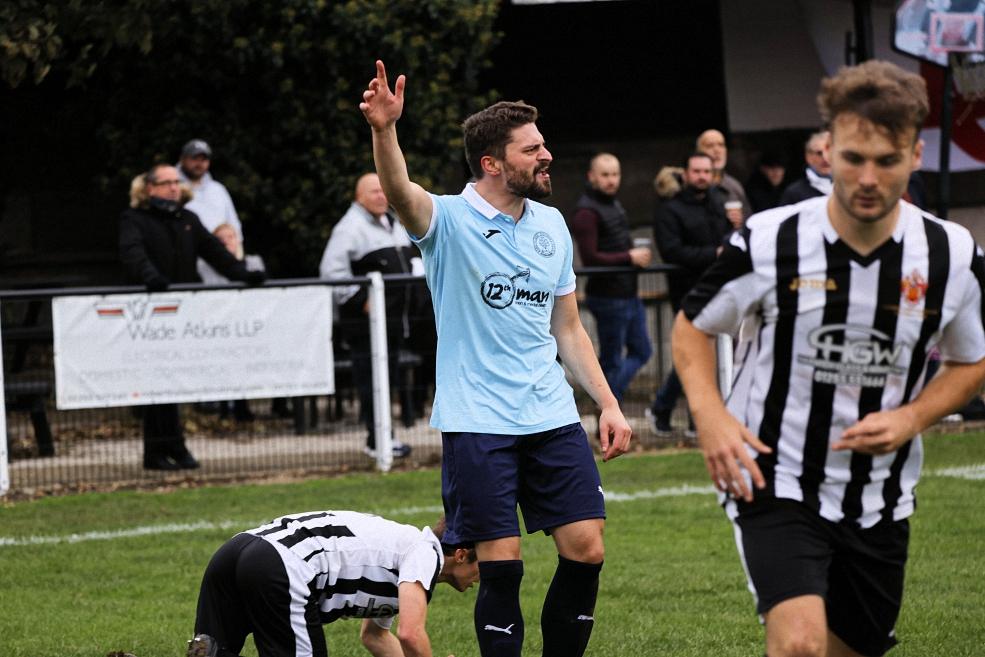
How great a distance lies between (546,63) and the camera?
16969 millimetres

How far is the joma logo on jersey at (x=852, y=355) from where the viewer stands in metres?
4.25

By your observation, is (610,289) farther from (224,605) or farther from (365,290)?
(224,605)

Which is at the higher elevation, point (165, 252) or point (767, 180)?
point (767, 180)

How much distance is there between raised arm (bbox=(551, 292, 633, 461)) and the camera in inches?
236

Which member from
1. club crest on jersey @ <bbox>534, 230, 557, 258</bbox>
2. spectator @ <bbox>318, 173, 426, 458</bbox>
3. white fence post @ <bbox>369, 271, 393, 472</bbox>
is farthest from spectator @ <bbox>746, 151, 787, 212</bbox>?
club crest on jersey @ <bbox>534, 230, 557, 258</bbox>

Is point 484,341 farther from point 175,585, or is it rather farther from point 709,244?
point 709,244

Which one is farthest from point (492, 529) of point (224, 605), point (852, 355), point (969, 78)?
point (969, 78)

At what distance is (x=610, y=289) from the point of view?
12258mm

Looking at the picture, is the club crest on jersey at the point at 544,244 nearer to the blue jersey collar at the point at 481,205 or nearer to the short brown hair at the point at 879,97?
the blue jersey collar at the point at 481,205

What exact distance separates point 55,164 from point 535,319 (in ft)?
38.7

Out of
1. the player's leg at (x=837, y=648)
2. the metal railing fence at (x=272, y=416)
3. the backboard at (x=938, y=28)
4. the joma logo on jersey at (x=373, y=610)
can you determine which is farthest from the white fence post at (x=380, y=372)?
the player's leg at (x=837, y=648)

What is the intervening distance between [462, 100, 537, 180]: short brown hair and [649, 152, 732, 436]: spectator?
635 cm

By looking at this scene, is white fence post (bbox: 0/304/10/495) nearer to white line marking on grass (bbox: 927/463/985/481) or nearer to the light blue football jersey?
the light blue football jersey

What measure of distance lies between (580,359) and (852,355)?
1.97 metres
